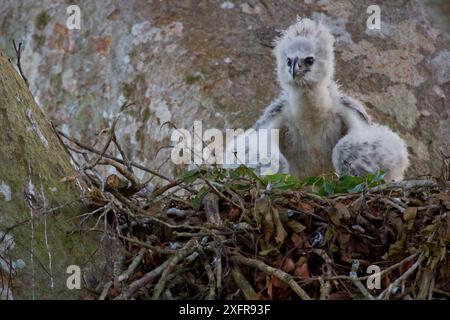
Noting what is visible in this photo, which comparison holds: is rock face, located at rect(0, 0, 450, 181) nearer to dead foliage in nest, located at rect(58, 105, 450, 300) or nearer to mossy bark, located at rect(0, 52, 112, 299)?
dead foliage in nest, located at rect(58, 105, 450, 300)

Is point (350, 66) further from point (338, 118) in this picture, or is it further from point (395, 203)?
point (395, 203)

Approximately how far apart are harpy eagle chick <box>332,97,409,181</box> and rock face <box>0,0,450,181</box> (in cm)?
27

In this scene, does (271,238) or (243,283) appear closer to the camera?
(243,283)

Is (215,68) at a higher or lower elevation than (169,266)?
higher

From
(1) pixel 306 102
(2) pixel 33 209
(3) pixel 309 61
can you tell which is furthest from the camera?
(1) pixel 306 102

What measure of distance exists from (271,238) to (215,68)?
237cm

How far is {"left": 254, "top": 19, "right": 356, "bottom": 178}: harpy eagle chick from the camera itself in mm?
6969

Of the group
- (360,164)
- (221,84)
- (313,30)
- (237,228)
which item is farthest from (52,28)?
(237,228)

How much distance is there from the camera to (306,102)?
281 inches

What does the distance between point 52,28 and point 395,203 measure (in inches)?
135

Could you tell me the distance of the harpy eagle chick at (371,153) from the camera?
6.62 m

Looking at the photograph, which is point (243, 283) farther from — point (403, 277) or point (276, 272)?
point (403, 277)

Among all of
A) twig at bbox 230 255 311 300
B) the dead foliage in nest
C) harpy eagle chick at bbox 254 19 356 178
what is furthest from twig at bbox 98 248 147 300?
harpy eagle chick at bbox 254 19 356 178

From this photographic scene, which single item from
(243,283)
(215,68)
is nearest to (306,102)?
(215,68)
